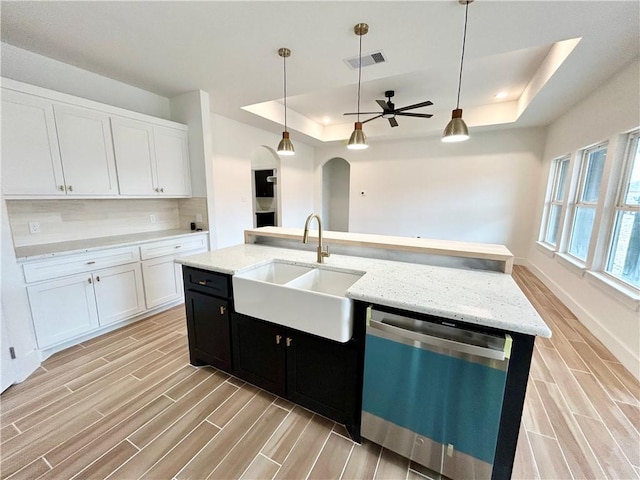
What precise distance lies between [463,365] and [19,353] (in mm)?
3057

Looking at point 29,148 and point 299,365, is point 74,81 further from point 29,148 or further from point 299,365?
point 299,365

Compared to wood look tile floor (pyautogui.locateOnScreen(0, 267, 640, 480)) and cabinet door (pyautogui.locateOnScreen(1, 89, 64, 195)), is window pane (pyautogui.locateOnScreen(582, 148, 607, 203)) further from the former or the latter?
cabinet door (pyautogui.locateOnScreen(1, 89, 64, 195))

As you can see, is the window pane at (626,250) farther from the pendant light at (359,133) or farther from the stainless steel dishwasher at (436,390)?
the pendant light at (359,133)

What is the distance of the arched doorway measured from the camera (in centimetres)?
817

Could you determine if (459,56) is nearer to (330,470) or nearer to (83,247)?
(330,470)

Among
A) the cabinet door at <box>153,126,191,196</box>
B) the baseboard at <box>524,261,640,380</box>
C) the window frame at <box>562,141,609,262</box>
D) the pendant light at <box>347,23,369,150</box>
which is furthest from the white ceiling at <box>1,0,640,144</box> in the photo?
the baseboard at <box>524,261,640,380</box>

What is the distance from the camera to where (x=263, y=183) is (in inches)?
243

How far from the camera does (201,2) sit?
1775 mm

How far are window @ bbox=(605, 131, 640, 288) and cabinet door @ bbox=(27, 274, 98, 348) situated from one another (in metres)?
4.97

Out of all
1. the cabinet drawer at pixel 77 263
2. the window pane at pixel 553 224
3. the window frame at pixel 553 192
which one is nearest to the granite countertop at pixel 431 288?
the cabinet drawer at pixel 77 263

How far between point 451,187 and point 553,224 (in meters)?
1.82

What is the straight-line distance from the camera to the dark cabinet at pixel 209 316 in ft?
6.00

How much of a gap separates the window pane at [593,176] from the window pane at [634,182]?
0.63 m

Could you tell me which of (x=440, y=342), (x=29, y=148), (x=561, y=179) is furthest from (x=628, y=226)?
(x=29, y=148)
